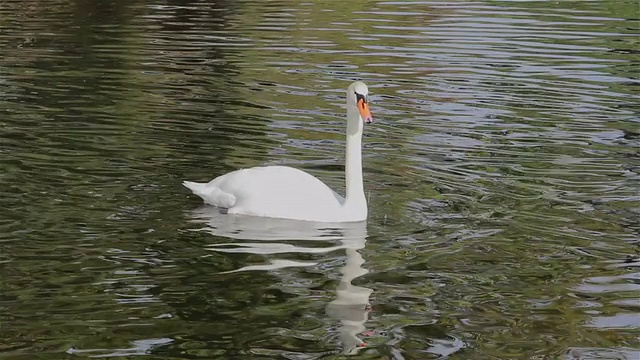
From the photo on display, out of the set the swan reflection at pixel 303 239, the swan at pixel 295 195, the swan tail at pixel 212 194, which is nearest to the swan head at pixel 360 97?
the swan at pixel 295 195

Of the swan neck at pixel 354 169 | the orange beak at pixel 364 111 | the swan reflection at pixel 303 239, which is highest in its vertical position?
the orange beak at pixel 364 111

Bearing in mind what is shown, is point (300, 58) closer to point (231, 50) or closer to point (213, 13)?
point (231, 50)

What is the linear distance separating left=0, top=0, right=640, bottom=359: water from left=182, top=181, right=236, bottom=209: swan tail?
0.16 meters

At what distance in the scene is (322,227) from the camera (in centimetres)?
1105

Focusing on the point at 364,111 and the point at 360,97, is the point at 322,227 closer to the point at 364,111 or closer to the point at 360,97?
the point at 364,111

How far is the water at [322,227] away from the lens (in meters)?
8.39

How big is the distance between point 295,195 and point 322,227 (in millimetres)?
356

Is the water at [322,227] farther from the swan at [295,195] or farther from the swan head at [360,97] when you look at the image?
the swan head at [360,97]

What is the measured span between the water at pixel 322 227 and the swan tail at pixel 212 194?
158 millimetres

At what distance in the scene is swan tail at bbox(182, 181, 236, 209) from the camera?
11.3m

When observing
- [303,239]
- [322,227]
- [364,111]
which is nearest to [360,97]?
[364,111]

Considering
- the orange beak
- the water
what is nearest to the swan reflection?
the water

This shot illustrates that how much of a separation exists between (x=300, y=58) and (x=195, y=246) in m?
12.5

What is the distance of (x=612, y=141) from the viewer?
15.0 m
